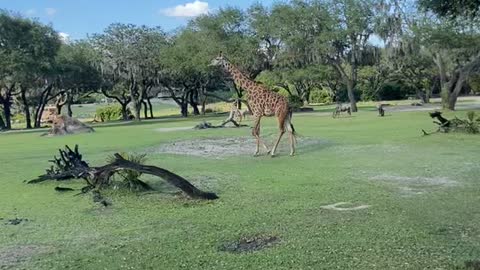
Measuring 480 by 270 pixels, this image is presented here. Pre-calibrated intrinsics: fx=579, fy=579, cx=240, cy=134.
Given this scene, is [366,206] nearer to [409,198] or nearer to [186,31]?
[409,198]

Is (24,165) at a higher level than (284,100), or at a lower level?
lower

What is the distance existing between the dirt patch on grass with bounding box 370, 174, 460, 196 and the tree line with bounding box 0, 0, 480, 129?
24.0 meters

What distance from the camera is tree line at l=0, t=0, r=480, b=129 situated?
35094 millimetres

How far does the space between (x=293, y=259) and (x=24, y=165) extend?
10608 mm

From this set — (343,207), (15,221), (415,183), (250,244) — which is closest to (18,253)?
(15,221)

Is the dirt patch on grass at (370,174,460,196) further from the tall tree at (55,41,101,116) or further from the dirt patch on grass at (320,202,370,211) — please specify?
the tall tree at (55,41,101,116)

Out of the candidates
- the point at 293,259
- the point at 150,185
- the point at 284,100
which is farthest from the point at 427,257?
the point at 284,100

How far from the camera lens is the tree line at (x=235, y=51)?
35.1 metres

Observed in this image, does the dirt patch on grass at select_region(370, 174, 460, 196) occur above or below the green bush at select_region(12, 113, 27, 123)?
above

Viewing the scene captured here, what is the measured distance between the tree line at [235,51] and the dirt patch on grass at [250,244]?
93.2 feet

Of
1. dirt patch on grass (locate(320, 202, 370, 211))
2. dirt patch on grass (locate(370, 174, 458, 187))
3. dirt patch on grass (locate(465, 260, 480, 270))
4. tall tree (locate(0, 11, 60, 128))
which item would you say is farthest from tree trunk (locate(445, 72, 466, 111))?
dirt patch on grass (locate(465, 260, 480, 270))

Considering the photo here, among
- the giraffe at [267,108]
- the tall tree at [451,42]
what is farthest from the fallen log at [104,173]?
the tall tree at [451,42]

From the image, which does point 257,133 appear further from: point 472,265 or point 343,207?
point 472,265

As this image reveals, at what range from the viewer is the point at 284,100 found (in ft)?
47.2
